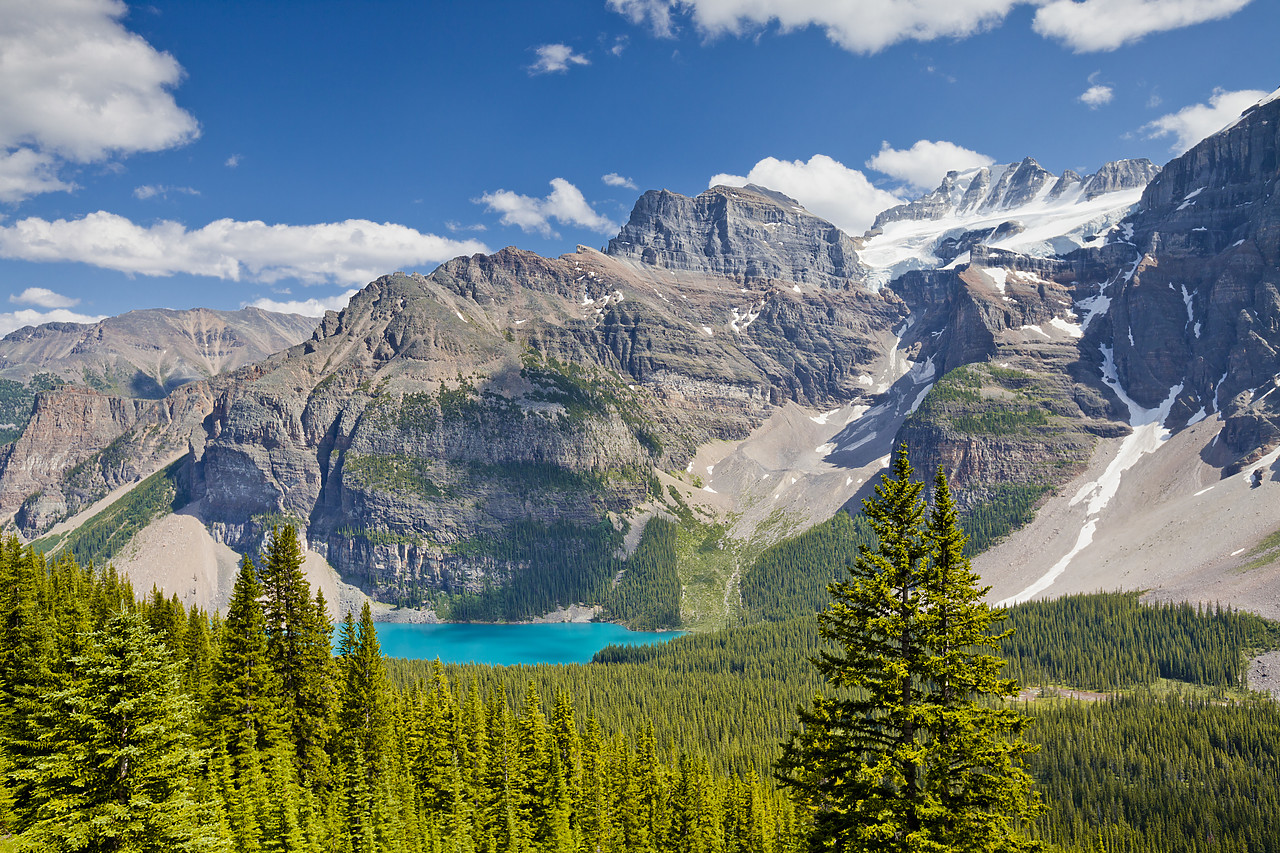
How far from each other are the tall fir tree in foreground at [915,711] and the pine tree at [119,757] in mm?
18273

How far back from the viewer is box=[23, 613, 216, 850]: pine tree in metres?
22.6

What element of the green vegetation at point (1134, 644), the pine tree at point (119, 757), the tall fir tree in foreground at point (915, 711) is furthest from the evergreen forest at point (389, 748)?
the green vegetation at point (1134, 644)

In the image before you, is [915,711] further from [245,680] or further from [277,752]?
[245,680]

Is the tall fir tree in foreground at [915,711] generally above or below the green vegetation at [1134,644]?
above

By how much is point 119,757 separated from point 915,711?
22.1 meters

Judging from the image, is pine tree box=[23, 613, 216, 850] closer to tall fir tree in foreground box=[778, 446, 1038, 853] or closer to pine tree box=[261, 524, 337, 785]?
tall fir tree in foreground box=[778, 446, 1038, 853]

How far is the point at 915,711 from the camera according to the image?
18922 mm

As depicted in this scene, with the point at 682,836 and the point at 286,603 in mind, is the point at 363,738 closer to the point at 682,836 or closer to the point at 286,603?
the point at 286,603

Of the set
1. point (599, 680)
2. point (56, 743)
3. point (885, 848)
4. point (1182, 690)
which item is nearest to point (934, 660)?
point (885, 848)

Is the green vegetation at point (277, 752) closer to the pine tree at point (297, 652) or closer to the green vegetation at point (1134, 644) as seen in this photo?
the pine tree at point (297, 652)

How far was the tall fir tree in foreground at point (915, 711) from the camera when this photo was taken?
60.6ft

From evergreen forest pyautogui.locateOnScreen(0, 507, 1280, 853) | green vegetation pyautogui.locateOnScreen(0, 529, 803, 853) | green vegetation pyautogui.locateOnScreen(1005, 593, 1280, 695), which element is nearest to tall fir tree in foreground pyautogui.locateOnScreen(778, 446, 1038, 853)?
evergreen forest pyautogui.locateOnScreen(0, 507, 1280, 853)

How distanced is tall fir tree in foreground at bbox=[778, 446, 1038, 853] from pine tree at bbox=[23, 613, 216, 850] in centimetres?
1827

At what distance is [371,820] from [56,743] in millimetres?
23377
